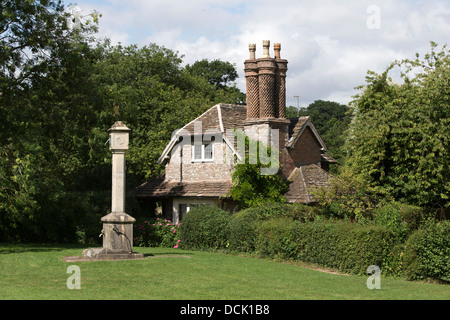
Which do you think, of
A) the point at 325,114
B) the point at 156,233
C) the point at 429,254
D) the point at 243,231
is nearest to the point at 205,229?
the point at 243,231

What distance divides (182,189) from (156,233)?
377 cm

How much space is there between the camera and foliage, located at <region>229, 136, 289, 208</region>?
2969 cm

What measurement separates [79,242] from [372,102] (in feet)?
54.9

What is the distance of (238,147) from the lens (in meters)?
31.8

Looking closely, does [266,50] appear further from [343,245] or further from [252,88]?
[343,245]

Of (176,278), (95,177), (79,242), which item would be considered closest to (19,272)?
(176,278)

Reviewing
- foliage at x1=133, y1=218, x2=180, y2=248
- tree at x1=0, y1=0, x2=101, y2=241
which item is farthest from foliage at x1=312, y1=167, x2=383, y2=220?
tree at x1=0, y1=0, x2=101, y2=241

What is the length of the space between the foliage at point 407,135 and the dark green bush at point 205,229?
7.56m

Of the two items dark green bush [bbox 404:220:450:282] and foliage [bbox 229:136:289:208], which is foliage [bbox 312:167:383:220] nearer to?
foliage [bbox 229:136:289:208]

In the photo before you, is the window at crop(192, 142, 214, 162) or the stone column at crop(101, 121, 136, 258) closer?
the stone column at crop(101, 121, 136, 258)

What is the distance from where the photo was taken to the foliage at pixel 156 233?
101 ft

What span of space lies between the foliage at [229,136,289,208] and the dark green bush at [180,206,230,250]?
7.67 ft

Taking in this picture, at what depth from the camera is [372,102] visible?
28.8m

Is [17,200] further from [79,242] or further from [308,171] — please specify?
[308,171]
